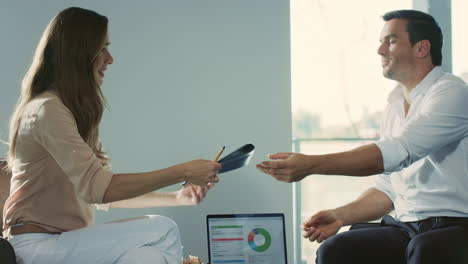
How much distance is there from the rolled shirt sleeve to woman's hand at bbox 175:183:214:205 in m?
0.76

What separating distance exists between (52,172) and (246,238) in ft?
4.94

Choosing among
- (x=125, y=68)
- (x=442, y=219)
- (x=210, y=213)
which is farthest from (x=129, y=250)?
(x=125, y=68)

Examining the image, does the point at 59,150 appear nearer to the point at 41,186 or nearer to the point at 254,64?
the point at 41,186

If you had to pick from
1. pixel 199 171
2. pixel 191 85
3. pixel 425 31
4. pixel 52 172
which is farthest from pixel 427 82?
pixel 191 85

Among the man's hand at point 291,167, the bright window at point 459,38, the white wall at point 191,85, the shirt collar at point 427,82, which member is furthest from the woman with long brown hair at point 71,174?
the bright window at point 459,38

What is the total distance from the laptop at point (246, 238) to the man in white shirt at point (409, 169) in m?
0.90

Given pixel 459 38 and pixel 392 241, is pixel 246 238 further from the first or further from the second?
pixel 459 38

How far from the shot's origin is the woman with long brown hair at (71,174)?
62.3 inches

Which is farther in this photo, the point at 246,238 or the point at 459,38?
the point at 459,38

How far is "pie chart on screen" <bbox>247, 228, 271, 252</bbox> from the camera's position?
2.94 metres

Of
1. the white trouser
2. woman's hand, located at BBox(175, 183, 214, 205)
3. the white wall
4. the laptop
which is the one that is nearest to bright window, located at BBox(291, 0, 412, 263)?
the white wall

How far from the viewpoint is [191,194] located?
85.2 inches

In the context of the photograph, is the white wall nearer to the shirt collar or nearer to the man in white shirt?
the man in white shirt

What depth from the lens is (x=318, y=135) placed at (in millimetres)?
3559
